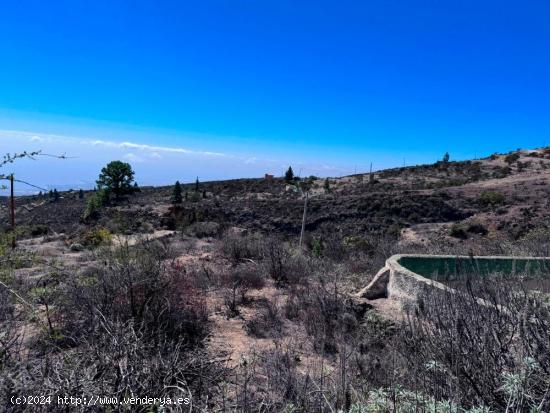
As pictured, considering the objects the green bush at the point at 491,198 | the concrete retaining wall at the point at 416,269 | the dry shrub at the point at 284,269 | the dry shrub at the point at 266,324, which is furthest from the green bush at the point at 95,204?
the green bush at the point at 491,198

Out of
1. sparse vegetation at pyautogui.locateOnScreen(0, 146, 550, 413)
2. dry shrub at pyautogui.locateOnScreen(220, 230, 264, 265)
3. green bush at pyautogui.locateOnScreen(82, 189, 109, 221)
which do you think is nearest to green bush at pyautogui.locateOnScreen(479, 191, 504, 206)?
sparse vegetation at pyautogui.locateOnScreen(0, 146, 550, 413)

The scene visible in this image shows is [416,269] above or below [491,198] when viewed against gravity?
below

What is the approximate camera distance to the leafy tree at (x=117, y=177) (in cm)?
3941

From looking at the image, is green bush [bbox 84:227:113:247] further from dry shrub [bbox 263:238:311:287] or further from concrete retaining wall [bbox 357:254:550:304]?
concrete retaining wall [bbox 357:254:550:304]

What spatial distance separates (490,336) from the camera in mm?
3297

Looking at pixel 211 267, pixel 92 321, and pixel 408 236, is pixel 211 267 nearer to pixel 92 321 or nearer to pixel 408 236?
pixel 92 321

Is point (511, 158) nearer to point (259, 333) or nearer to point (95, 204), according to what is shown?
point (95, 204)

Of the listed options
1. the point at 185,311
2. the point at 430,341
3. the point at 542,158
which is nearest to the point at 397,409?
the point at 430,341

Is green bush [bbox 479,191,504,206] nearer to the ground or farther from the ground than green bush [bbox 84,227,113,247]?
farther from the ground

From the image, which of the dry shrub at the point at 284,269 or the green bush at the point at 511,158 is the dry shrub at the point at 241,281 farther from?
the green bush at the point at 511,158

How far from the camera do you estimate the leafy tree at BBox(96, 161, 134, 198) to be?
1551 inches

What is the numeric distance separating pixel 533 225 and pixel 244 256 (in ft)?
63.4

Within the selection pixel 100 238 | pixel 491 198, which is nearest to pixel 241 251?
pixel 100 238

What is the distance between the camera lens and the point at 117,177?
130 feet
